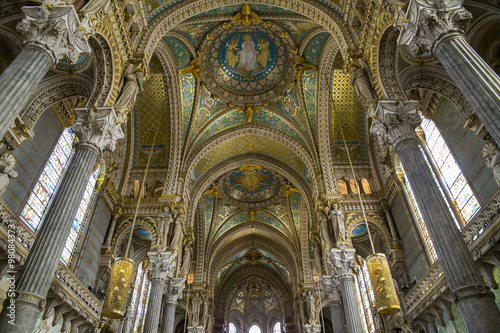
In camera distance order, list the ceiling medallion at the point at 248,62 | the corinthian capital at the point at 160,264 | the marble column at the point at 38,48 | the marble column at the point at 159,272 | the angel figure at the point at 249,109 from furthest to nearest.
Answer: the angel figure at the point at 249,109
the ceiling medallion at the point at 248,62
the corinthian capital at the point at 160,264
the marble column at the point at 159,272
the marble column at the point at 38,48

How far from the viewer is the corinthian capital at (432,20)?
614 centimetres

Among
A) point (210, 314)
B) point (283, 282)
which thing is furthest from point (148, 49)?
point (283, 282)

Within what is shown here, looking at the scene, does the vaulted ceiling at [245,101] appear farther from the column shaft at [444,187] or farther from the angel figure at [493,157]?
the angel figure at [493,157]

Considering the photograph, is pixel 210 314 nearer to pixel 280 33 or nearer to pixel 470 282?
pixel 280 33

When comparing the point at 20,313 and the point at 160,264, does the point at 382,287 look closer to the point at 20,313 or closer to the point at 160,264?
the point at 20,313

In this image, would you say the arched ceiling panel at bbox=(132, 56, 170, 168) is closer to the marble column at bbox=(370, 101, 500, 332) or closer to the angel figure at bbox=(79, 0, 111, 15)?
the angel figure at bbox=(79, 0, 111, 15)

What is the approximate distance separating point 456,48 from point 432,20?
2.48 ft

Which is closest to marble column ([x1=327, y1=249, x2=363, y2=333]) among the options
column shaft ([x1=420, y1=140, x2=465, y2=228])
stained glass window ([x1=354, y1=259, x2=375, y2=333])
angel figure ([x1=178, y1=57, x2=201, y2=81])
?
stained glass window ([x1=354, y1=259, x2=375, y2=333])

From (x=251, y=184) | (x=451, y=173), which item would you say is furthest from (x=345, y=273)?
(x=251, y=184)

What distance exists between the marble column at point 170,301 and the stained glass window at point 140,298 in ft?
6.61

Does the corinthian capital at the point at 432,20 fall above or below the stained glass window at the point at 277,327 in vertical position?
below

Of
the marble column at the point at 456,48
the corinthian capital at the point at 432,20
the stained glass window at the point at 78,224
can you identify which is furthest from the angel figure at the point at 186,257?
the corinthian capital at the point at 432,20

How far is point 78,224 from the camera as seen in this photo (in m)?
11.9

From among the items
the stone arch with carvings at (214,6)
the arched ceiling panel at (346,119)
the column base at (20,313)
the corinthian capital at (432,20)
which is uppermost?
the arched ceiling panel at (346,119)
